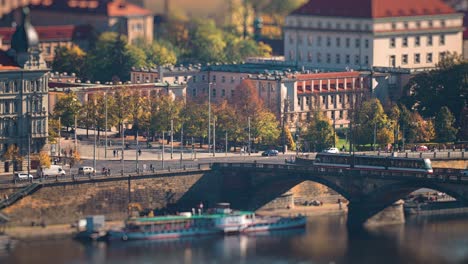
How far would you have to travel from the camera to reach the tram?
186 m

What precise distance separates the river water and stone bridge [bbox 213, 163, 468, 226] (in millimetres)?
3240

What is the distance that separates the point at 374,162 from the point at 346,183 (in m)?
4.13

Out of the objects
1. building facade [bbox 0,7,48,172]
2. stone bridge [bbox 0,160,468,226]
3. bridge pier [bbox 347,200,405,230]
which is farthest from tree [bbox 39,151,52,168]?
bridge pier [bbox 347,200,405,230]

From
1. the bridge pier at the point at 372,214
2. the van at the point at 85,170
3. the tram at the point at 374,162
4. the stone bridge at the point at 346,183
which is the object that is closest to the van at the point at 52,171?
the van at the point at 85,170

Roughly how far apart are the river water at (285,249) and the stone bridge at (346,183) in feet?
10.6

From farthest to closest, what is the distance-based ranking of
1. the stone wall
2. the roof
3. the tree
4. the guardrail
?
the roof
the tree
the guardrail
the stone wall

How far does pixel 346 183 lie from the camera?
188 meters

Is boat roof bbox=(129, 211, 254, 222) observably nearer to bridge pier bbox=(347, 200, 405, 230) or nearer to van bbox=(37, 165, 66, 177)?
bridge pier bbox=(347, 200, 405, 230)

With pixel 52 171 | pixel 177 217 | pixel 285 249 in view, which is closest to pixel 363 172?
pixel 177 217

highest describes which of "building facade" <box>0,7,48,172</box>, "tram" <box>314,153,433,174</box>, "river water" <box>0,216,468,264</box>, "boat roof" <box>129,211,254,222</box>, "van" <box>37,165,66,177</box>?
"building facade" <box>0,7,48,172</box>

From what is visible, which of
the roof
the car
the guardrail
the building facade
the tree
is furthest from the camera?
the roof

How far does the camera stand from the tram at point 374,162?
18625cm

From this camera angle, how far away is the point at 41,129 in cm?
19250

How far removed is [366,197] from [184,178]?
1562cm
